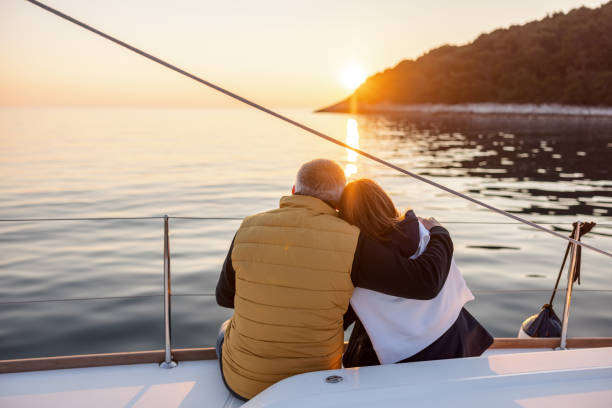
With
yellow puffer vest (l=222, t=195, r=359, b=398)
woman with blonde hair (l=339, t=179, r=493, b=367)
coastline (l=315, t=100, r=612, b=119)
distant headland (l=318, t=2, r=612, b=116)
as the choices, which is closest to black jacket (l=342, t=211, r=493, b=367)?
woman with blonde hair (l=339, t=179, r=493, b=367)

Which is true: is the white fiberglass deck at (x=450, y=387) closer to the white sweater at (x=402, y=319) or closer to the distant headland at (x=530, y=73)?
the white sweater at (x=402, y=319)

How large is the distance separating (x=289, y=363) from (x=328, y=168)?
1.99ft

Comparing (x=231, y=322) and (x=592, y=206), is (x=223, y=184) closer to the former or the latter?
(x=592, y=206)

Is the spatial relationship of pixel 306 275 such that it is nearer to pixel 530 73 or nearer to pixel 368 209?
pixel 368 209

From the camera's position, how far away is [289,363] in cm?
157

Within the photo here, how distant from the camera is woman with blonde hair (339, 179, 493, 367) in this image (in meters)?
1.59

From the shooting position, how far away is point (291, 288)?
150 cm

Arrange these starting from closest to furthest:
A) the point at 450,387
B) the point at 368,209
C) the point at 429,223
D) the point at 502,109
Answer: the point at 450,387, the point at 368,209, the point at 429,223, the point at 502,109

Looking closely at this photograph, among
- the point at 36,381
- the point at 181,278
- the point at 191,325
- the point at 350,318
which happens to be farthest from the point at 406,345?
the point at 181,278

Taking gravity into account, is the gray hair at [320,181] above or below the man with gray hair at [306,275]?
above

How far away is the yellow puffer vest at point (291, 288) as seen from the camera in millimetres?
1477

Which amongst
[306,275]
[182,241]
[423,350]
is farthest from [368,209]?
[182,241]

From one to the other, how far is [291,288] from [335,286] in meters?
0.13

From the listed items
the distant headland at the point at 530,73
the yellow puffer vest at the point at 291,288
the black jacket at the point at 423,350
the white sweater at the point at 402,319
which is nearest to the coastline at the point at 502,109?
the distant headland at the point at 530,73
